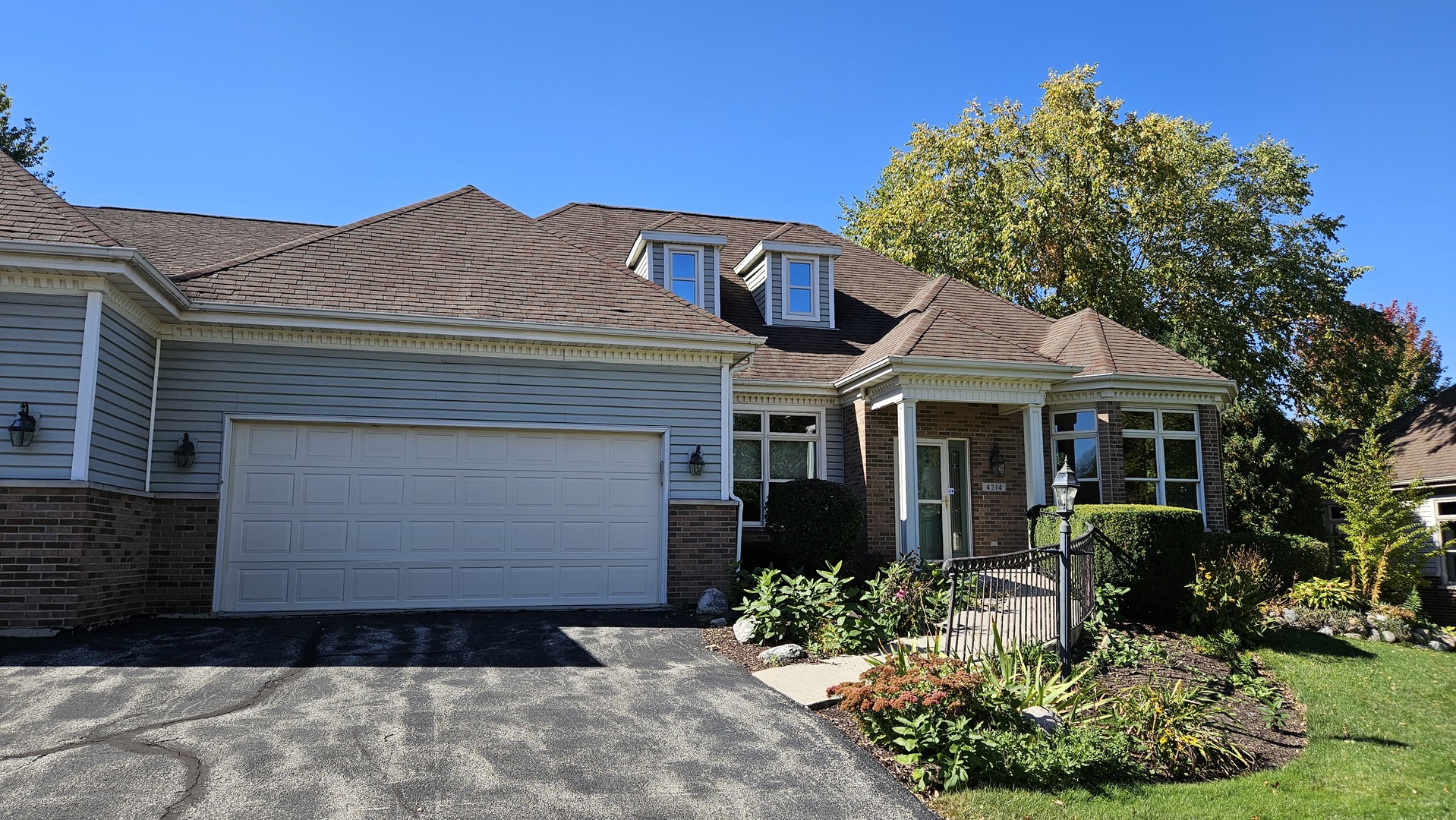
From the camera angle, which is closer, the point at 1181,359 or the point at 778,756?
the point at 778,756

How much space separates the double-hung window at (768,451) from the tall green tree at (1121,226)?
10.4 metres

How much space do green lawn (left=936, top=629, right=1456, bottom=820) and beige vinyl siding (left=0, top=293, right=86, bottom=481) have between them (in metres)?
8.60

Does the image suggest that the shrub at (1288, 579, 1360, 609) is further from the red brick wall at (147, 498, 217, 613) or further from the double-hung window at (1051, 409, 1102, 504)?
the red brick wall at (147, 498, 217, 613)

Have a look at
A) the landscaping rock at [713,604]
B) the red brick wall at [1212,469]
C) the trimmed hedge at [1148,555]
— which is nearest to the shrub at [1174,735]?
the trimmed hedge at [1148,555]

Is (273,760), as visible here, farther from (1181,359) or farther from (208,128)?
(1181,359)

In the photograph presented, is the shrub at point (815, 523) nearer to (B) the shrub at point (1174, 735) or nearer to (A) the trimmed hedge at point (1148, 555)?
(A) the trimmed hedge at point (1148, 555)

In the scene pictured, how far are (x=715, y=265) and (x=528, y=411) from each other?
6091mm

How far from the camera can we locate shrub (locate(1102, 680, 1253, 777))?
22.0 feet

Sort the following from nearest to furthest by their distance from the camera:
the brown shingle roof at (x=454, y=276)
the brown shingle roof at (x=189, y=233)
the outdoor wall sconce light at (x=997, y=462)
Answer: the brown shingle roof at (x=454, y=276), the brown shingle roof at (x=189, y=233), the outdoor wall sconce light at (x=997, y=462)

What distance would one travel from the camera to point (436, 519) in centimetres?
1069

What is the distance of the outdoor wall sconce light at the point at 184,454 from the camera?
991cm

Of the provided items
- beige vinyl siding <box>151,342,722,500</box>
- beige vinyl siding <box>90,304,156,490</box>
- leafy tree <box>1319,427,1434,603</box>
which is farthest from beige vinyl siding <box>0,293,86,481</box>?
leafy tree <box>1319,427,1434,603</box>

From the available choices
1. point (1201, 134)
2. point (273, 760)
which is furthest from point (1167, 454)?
point (1201, 134)

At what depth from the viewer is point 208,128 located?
38.7 feet
